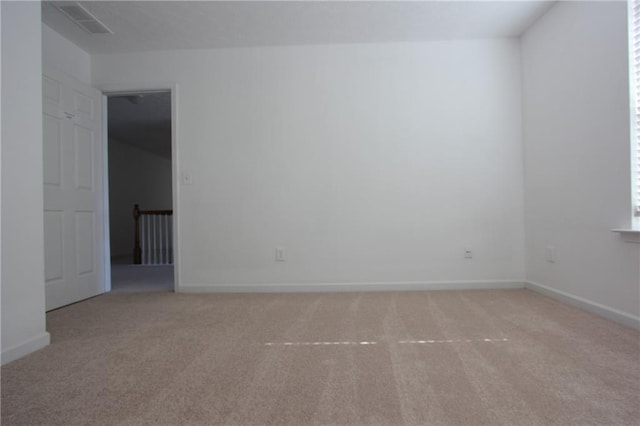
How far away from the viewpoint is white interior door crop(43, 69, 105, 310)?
111 inches

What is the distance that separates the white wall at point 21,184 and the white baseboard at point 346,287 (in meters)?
1.48

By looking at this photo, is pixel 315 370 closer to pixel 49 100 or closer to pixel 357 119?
pixel 357 119

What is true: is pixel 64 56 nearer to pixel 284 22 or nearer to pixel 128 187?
pixel 284 22

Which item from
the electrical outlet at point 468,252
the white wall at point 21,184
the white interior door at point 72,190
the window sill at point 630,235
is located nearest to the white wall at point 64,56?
the white interior door at point 72,190

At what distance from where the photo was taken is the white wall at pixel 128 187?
7.26 meters

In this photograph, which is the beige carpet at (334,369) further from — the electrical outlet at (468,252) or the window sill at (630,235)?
the electrical outlet at (468,252)

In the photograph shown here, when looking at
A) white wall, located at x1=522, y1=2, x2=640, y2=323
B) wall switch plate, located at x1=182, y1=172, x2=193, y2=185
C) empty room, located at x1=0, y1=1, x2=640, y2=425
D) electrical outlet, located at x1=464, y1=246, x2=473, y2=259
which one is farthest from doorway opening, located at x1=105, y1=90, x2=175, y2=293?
white wall, located at x1=522, y1=2, x2=640, y2=323

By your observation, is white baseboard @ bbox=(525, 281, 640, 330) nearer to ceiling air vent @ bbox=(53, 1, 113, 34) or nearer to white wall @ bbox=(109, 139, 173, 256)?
ceiling air vent @ bbox=(53, 1, 113, 34)

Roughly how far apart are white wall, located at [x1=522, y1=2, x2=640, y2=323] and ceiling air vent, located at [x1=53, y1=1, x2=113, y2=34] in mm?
3614

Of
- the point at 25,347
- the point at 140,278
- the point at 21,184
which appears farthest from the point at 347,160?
the point at 140,278

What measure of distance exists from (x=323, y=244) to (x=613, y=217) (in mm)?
2151

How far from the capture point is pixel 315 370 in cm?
159

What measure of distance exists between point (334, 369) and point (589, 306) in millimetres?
1967

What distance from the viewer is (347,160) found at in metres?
3.36
